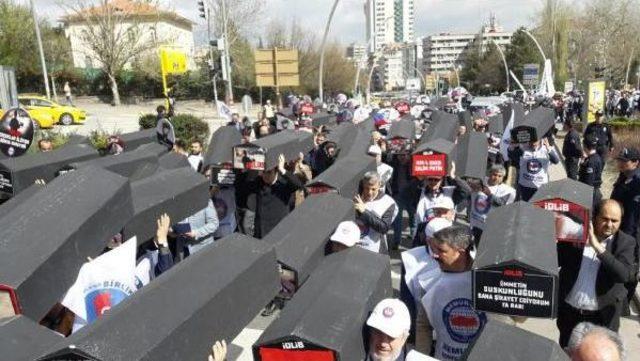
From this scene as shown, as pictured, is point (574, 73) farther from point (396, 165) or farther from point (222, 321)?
point (222, 321)

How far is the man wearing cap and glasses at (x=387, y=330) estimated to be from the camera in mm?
2670

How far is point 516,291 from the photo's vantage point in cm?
263

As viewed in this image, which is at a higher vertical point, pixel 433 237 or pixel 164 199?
pixel 164 199

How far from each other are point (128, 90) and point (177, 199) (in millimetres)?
44214

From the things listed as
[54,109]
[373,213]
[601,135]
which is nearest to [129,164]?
[373,213]

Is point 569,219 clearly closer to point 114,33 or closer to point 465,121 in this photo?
point 465,121

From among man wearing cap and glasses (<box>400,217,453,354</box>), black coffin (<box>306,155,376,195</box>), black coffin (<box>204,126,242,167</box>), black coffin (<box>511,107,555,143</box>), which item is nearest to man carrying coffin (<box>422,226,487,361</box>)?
man wearing cap and glasses (<box>400,217,453,354</box>)

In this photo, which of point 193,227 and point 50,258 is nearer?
point 50,258

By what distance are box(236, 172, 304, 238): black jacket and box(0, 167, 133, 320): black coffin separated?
8.45 ft

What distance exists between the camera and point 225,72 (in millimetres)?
16984

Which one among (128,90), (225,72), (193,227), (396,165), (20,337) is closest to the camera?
(20,337)

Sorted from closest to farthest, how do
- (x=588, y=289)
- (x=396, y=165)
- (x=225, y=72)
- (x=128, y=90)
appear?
(x=588, y=289) → (x=396, y=165) → (x=225, y=72) → (x=128, y=90)

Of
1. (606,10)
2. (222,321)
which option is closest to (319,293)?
(222,321)

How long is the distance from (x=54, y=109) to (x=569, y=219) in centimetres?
2685
